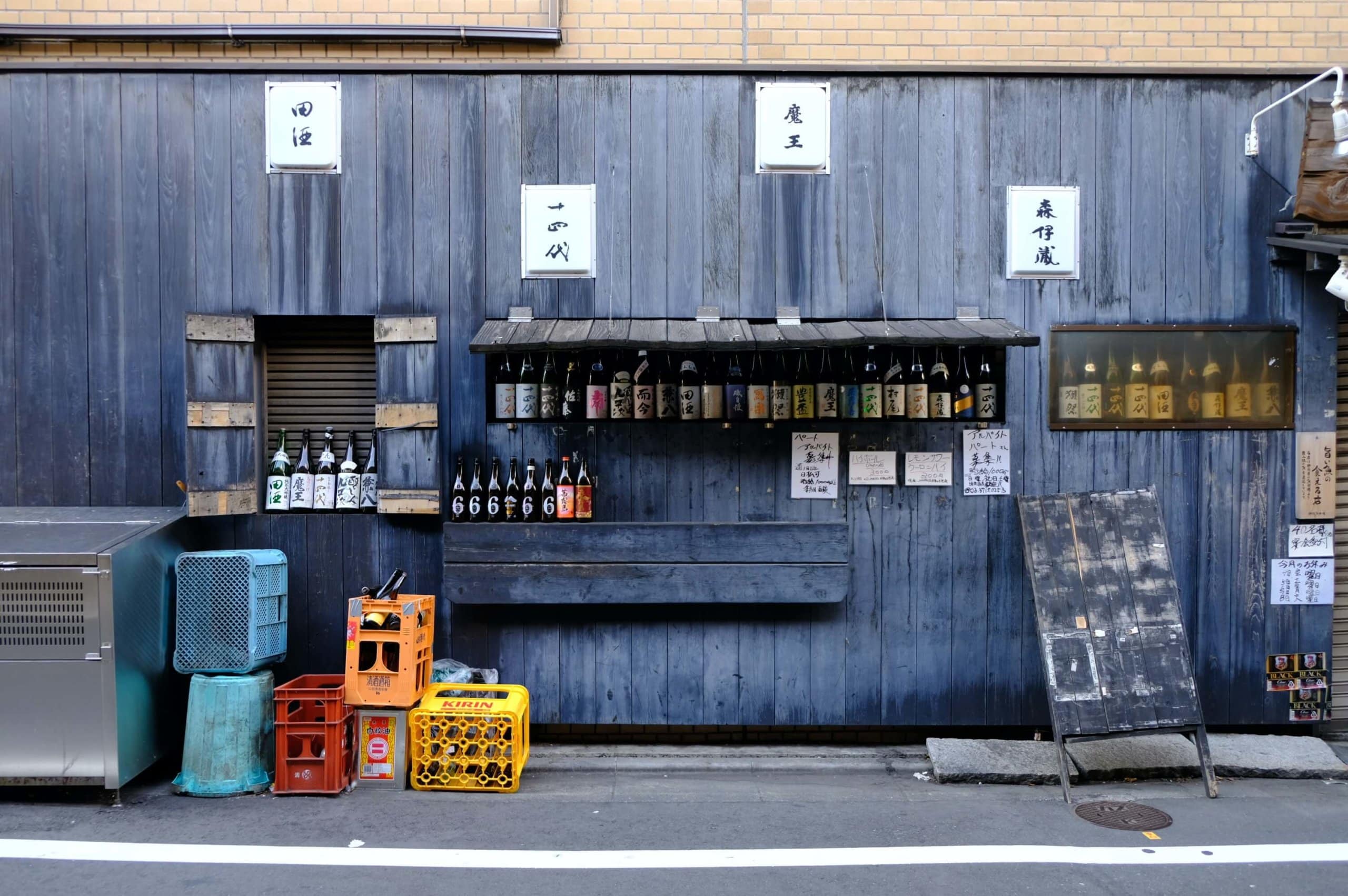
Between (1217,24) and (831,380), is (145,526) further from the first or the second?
(1217,24)

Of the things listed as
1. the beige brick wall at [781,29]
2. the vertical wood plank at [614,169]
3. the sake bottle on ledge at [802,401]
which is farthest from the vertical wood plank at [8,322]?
the sake bottle on ledge at [802,401]

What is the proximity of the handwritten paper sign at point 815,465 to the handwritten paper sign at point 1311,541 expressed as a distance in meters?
3.53

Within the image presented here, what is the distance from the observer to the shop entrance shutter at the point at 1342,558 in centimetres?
716

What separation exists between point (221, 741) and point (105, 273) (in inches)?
143

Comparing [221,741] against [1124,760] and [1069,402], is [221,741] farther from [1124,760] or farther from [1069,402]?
[1069,402]

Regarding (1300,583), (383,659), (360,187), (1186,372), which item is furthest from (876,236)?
(383,659)

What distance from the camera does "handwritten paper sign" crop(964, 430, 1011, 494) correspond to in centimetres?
700

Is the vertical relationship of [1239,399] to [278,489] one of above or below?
above

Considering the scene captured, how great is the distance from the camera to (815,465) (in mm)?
7000

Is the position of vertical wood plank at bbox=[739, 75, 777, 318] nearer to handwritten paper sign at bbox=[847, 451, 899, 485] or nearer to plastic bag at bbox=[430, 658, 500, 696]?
handwritten paper sign at bbox=[847, 451, 899, 485]

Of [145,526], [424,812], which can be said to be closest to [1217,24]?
[424,812]

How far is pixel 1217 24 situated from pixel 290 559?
27.4 ft

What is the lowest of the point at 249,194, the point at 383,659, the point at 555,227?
the point at 383,659

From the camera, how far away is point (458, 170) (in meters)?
6.96
